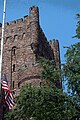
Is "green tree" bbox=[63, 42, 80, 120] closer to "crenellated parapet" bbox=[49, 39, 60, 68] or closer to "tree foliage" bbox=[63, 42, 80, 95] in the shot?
"tree foliage" bbox=[63, 42, 80, 95]

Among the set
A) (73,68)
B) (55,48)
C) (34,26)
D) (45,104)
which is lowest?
(45,104)

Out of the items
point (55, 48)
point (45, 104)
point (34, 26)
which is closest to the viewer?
point (45, 104)

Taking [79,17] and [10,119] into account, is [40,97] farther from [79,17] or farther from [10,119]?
[79,17]

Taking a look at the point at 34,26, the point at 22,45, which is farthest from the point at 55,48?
the point at 34,26

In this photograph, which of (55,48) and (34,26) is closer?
(34,26)

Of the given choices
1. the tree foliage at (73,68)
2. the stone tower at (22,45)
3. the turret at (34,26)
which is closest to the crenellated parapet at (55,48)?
the stone tower at (22,45)

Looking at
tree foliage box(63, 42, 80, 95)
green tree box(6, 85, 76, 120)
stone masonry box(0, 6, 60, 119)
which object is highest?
stone masonry box(0, 6, 60, 119)

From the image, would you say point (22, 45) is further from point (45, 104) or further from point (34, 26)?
point (45, 104)

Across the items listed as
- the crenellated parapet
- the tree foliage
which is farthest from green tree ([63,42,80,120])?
the crenellated parapet

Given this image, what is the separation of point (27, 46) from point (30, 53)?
4.70ft

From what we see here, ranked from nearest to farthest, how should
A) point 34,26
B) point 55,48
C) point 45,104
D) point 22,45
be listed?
point 45,104 < point 34,26 < point 22,45 < point 55,48

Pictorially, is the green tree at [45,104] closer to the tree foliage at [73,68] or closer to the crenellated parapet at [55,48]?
the tree foliage at [73,68]

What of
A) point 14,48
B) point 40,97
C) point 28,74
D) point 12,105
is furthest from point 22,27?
point 40,97

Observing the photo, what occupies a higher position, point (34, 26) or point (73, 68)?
point (34, 26)
